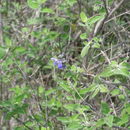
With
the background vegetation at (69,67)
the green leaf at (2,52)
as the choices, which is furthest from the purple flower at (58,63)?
the green leaf at (2,52)

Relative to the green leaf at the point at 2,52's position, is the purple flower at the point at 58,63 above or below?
below

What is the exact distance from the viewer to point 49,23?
152 inches

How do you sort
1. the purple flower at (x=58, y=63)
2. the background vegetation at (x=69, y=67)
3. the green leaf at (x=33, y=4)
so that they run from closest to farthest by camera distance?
the background vegetation at (x=69, y=67) < the purple flower at (x=58, y=63) < the green leaf at (x=33, y=4)

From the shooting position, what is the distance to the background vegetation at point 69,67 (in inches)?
83.1

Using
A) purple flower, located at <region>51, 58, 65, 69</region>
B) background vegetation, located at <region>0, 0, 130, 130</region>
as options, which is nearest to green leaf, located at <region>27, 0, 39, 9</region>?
background vegetation, located at <region>0, 0, 130, 130</region>

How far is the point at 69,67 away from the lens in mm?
2549

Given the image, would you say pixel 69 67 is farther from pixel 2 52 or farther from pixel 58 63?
pixel 2 52

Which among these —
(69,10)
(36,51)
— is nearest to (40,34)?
(36,51)

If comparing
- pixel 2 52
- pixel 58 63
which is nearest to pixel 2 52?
pixel 2 52

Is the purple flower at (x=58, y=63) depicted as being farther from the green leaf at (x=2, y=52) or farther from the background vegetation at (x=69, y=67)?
the green leaf at (x=2, y=52)

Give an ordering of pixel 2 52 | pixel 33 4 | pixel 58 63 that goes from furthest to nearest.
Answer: pixel 33 4
pixel 58 63
pixel 2 52

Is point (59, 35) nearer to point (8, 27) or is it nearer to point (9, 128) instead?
point (8, 27)

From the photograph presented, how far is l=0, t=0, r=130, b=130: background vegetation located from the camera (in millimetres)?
2111

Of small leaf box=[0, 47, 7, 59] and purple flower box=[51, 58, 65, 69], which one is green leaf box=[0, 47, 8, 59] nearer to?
small leaf box=[0, 47, 7, 59]
